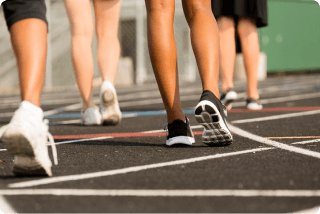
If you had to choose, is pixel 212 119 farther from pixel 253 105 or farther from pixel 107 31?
pixel 253 105

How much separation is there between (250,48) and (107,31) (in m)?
1.86

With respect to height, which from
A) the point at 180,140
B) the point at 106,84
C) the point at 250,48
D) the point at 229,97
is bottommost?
the point at 229,97

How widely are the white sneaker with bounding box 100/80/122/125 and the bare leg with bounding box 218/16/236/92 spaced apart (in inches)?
66.9

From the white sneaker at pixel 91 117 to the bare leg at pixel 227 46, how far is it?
1.71 meters

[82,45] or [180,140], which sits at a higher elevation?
[82,45]

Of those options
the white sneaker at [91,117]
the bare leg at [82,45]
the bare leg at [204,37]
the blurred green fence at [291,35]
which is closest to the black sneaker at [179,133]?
the bare leg at [204,37]

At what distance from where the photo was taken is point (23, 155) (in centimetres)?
194

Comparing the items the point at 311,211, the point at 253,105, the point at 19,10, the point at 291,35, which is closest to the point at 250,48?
the point at 253,105

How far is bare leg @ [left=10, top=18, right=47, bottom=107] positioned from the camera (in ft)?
6.70

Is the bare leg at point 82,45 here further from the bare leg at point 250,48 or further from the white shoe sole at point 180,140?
the bare leg at point 250,48

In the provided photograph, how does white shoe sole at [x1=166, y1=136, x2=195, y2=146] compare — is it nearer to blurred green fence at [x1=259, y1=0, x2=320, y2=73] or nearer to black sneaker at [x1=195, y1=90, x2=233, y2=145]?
black sneaker at [x1=195, y1=90, x2=233, y2=145]

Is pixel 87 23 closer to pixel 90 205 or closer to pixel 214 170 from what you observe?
pixel 214 170

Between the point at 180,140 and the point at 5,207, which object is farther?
the point at 180,140

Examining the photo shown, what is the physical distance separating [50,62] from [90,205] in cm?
1296
